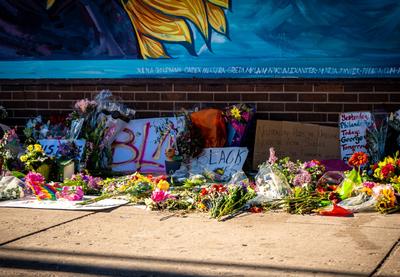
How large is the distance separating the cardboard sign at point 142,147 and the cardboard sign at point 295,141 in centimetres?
126

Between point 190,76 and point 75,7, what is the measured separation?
7.58ft

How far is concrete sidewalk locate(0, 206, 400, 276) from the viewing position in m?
5.46

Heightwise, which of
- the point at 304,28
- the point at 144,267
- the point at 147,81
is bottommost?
the point at 144,267

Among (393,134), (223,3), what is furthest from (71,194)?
(393,134)

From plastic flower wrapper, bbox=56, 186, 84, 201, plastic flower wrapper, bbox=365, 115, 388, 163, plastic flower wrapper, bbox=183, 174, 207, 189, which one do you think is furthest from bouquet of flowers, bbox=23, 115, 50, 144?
plastic flower wrapper, bbox=365, 115, 388, 163

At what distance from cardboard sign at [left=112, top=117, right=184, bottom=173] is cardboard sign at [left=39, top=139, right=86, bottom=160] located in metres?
0.73

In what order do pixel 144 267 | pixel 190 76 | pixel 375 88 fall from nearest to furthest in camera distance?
pixel 144 267 → pixel 375 88 → pixel 190 76

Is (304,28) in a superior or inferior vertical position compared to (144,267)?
superior

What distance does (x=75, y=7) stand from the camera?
38.3 feet

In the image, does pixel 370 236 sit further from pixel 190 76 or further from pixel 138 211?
pixel 190 76

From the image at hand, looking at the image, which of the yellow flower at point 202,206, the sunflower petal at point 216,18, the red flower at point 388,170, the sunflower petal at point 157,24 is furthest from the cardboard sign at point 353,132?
the yellow flower at point 202,206

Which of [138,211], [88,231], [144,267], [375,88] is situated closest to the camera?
[144,267]

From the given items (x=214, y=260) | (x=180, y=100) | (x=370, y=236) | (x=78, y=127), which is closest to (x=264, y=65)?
(x=180, y=100)

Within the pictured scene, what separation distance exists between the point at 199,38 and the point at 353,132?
2745 mm
